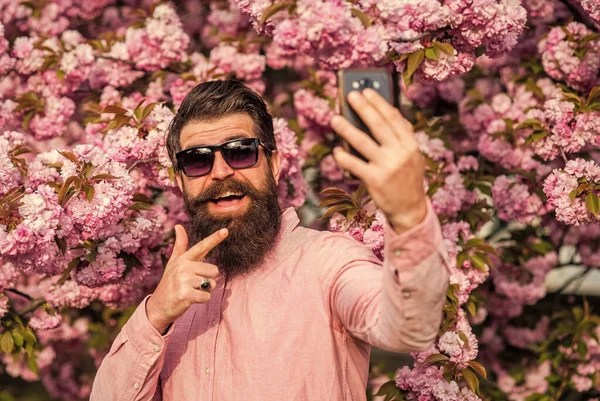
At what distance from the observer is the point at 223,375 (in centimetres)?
275

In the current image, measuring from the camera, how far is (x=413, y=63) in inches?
136

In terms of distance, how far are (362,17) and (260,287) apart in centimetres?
121

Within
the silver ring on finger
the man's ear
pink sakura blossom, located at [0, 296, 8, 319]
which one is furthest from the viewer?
pink sakura blossom, located at [0, 296, 8, 319]

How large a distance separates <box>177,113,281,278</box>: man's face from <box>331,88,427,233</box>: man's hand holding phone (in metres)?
1.04

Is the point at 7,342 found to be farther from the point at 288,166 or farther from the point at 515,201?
the point at 515,201

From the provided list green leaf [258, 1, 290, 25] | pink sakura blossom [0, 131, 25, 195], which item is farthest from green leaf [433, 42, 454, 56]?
pink sakura blossom [0, 131, 25, 195]

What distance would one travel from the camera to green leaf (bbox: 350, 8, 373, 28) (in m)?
3.35

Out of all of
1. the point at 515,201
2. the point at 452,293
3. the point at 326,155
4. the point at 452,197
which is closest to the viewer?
the point at 452,293

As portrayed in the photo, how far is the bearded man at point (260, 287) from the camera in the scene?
2051 millimetres

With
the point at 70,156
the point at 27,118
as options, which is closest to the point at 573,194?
the point at 70,156

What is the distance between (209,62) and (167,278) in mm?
2624

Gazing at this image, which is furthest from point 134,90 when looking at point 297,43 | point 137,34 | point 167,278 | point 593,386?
point 593,386

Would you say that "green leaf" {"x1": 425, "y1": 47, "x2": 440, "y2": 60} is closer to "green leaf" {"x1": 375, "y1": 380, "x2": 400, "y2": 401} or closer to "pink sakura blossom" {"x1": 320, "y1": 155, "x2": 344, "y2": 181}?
"green leaf" {"x1": 375, "y1": 380, "x2": 400, "y2": 401}

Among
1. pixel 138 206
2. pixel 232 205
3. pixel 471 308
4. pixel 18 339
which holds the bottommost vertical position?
pixel 18 339
